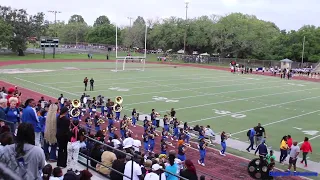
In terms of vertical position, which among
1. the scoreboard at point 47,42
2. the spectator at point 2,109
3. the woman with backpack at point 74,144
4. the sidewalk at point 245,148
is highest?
the scoreboard at point 47,42

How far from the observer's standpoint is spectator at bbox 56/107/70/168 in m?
8.07

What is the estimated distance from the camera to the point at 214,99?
30922 mm

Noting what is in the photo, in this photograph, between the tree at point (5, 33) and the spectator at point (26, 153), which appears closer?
the spectator at point (26, 153)

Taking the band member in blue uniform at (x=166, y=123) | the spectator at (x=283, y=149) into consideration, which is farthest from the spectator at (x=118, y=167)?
the band member in blue uniform at (x=166, y=123)

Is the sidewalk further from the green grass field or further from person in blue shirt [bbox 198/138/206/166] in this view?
person in blue shirt [bbox 198/138/206/166]

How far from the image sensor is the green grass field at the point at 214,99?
73.1 ft

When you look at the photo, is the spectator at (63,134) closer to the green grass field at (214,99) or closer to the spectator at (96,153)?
the spectator at (96,153)

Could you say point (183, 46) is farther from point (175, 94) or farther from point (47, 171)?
point (47, 171)

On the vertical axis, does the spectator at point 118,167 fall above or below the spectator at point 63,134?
below

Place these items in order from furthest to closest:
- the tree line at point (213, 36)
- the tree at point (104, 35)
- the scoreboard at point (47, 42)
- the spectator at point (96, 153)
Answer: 1. the tree at point (104, 35)
2. the tree line at point (213, 36)
3. the scoreboard at point (47, 42)
4. the spectator at point (96, 153)

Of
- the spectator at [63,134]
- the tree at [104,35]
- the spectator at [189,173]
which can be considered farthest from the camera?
the tree at [104,35]

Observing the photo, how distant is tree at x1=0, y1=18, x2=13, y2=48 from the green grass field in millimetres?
23947

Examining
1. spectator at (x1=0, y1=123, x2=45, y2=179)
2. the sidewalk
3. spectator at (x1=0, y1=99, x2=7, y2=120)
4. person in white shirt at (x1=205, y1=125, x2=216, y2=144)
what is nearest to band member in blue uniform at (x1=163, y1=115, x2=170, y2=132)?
person in white shirt at (x1=205, y1=125, x2=216, y2=144)

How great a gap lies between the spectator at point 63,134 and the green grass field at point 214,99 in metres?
12.5
